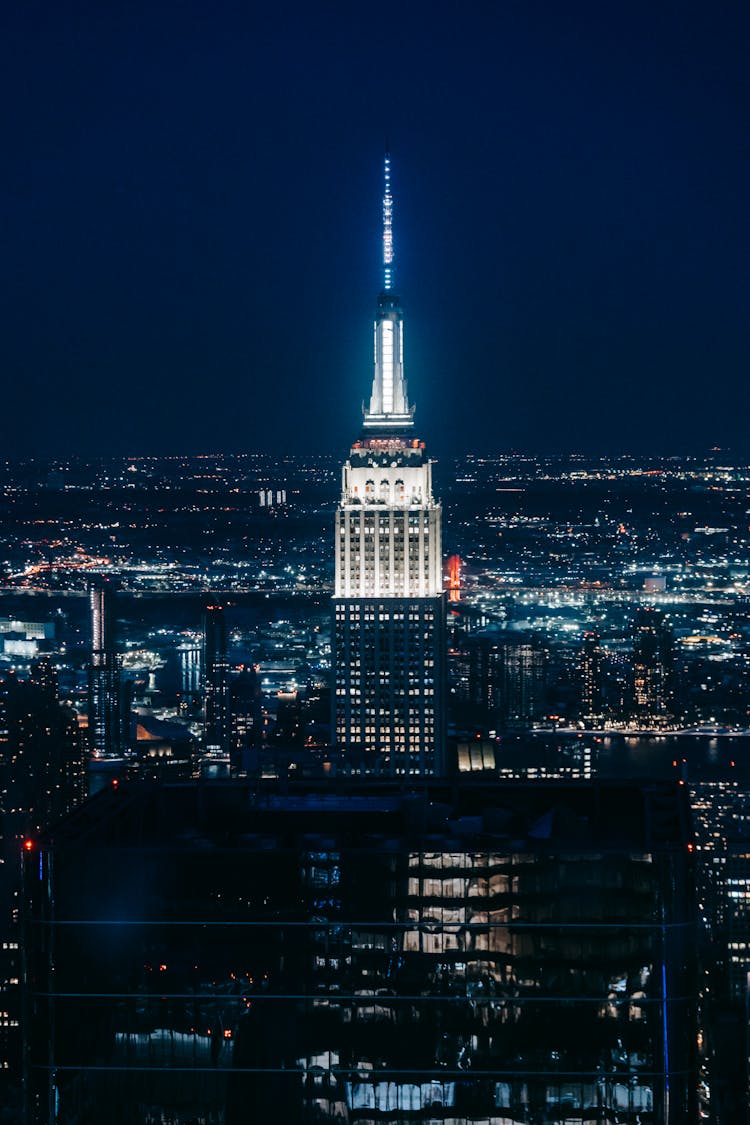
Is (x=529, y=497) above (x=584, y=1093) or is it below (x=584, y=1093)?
above

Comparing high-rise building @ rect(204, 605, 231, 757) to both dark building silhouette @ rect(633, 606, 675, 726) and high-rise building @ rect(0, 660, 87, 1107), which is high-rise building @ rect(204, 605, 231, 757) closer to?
high-rise building @ rect(0, 660, 87, 1107)

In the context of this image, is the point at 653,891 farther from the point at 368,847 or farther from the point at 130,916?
the point at 130,916

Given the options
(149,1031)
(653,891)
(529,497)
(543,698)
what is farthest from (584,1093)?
(543,698)

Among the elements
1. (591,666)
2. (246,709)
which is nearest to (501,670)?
(591,666)

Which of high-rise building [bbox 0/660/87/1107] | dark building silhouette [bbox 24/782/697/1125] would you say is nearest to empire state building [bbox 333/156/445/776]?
high-rise building [bbox 0/660/87/1107]

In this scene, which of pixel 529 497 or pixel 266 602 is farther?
pixel 266 602

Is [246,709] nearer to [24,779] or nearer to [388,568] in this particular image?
[388,568]
